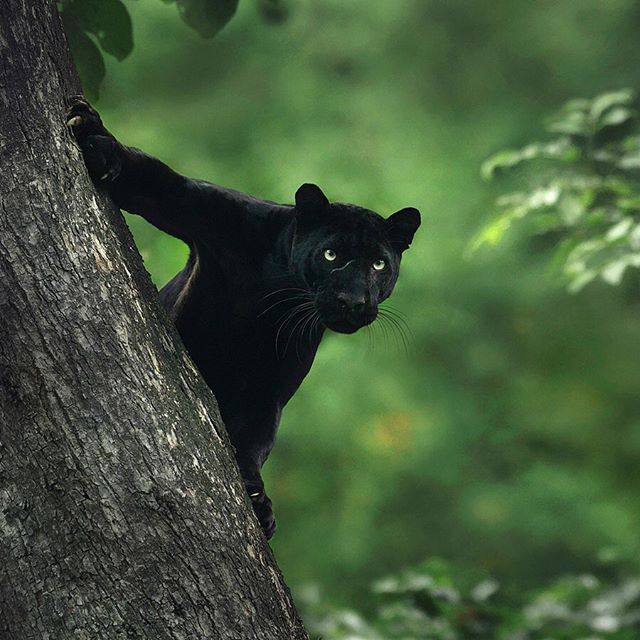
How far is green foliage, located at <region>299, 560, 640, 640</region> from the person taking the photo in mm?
3529

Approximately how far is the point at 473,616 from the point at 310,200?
2108 mm

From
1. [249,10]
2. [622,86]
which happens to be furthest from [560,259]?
[249,10]

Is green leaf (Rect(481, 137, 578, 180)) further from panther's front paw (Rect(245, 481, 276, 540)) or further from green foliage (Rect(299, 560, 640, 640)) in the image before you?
panther's front paw (Rect(245, 481, 276, 540))

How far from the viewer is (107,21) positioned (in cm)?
221

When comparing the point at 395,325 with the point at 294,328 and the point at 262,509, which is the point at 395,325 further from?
the point at 262,509

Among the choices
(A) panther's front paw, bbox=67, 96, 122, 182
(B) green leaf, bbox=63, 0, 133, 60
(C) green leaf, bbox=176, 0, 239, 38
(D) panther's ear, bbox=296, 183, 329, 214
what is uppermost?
(C) green leaf, bbox=176, 0, 239, 38

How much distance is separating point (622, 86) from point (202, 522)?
6.03 m

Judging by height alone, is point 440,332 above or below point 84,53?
above

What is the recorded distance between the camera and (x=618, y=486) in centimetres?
712

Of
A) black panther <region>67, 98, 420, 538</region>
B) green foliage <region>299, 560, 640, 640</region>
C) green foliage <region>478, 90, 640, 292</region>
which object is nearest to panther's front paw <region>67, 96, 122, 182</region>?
black panther <region>67, 98, 420, 538</region>

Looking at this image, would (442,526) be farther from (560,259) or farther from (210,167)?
(560,259)

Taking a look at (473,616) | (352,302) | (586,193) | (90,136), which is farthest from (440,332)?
(90,136)

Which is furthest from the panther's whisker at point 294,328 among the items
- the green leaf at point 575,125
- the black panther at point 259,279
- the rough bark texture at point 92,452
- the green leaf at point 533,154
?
the green leaf at point 575,125

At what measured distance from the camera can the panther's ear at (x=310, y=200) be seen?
2.04m
